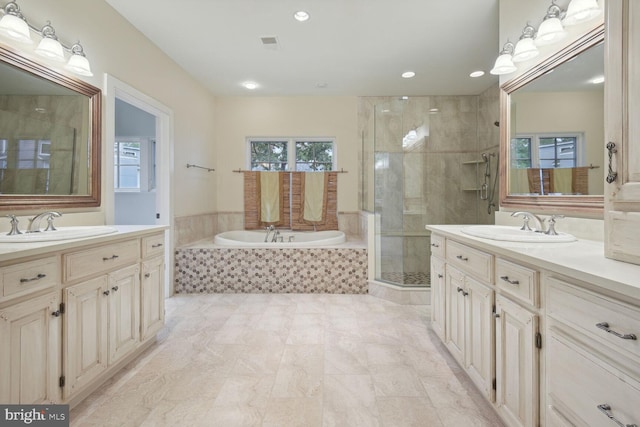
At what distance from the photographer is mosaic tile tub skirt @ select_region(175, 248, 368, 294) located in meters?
3.48

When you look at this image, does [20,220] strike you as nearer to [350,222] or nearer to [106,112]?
[106,112]

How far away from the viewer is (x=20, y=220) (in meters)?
1.74

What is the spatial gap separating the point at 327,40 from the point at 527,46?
170 cm

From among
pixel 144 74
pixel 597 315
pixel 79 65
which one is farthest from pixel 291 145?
pixel 597 315

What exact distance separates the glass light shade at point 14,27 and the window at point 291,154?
10.0 ft

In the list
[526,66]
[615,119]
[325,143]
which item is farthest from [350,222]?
[615,119]

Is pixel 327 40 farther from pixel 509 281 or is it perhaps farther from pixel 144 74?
pixel 509 281

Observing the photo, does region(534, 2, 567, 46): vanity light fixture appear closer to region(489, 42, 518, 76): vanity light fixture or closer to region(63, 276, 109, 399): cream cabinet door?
region(489, 42, 518, 76): vanity light fixture

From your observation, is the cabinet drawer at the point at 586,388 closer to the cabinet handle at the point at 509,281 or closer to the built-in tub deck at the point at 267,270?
the cabinet handle at the point at 509,281

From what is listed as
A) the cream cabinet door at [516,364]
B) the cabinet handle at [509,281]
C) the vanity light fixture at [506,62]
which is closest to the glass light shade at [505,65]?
the vanity light fixture at [506,62]

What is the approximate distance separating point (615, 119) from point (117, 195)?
522cm

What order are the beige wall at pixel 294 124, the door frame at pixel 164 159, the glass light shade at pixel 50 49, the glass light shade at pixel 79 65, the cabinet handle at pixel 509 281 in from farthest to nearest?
the beige wall at pixel 294 124, the door frame at pixel 164 159, the glass light shade at pixel 79 65, the glass light shade at pixel 50 49, the cabinet handle at pixel 509 281

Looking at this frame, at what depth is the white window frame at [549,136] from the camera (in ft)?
5.18
